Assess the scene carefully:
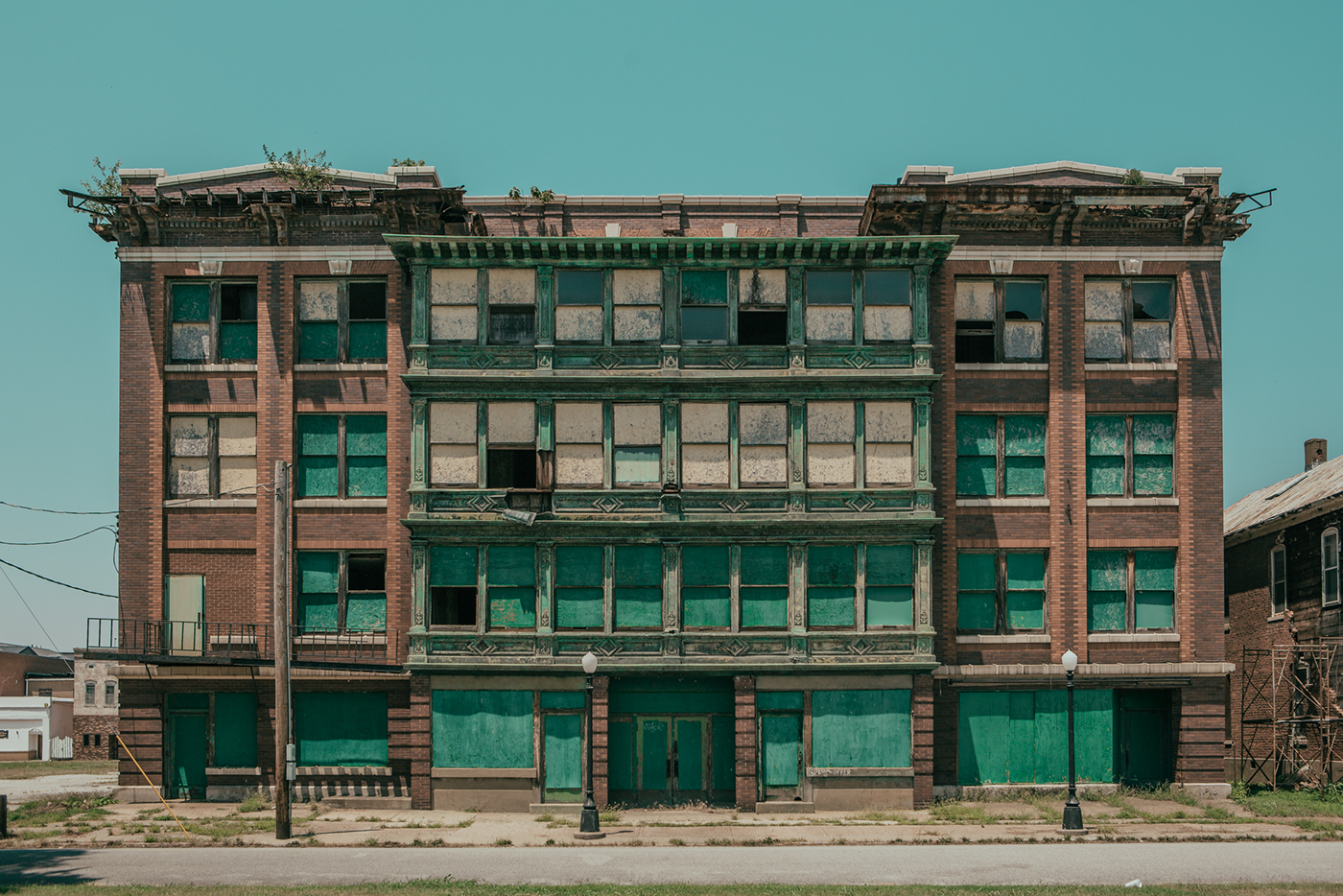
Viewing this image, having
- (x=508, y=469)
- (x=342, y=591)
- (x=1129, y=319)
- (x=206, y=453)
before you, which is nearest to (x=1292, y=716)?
(x=1129, y=319)

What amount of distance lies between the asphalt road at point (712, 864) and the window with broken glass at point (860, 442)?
901 centimetres

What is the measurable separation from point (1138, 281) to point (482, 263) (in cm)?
1717

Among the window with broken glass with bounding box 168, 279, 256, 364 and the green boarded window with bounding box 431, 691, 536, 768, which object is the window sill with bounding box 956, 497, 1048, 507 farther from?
the window with broken glass with bounding box 168, 279, 256, 364

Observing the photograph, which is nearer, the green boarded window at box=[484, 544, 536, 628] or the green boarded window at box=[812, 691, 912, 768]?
the green boarded window at box=[812, 691, 912, 768]

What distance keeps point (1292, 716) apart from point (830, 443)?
1587 centimetres

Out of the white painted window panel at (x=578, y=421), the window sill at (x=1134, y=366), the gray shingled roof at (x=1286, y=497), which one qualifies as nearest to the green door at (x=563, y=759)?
the white painted window panel at (x=578, y=421)

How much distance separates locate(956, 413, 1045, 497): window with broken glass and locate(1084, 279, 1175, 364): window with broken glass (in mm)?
2611

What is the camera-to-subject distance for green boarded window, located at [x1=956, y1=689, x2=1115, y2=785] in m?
28.7

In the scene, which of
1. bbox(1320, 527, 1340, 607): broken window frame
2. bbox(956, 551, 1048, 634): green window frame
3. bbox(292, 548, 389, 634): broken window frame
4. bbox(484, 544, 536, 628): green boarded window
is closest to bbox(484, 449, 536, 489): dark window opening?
A: bbox(484, 544, 536, 628): green boarded window

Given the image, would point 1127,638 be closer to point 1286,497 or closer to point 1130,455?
point 1130,455

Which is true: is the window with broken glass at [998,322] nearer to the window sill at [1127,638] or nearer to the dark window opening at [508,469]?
the window sill at [1127,638]

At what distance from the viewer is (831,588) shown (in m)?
27.8

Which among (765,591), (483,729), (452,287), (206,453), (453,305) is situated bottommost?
(483,729)

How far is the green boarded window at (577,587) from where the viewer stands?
27734mm
